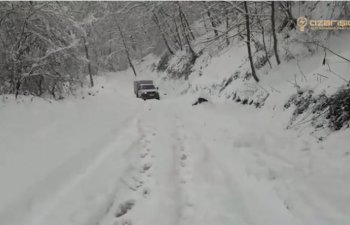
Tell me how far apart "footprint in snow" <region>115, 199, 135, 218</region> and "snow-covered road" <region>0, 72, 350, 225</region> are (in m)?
0.01

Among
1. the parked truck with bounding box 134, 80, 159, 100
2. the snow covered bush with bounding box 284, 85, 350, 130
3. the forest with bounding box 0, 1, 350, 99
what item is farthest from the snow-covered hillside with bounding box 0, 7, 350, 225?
the parked truck with bounding box 134, 80, 159, 100

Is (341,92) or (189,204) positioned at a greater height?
(341,92)

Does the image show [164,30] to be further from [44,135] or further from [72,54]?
[44,135]

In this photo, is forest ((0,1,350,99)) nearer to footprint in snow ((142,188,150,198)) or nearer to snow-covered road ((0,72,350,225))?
snow-covered road ((0,72,350,225))

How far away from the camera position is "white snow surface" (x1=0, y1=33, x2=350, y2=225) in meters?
4.57

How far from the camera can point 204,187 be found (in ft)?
18.1

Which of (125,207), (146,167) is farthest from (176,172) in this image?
(125,207)

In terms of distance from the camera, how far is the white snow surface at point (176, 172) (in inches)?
180

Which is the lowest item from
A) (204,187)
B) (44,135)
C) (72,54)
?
(204,187)

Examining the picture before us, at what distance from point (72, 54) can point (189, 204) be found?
11.2 metres

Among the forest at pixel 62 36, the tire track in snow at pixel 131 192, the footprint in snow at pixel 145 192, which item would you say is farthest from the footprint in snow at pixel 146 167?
the forest at pixel 62 36

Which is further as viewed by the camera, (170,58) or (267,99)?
(170,58)

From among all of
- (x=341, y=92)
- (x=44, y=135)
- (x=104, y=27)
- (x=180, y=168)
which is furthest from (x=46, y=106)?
(x=104, y=27)

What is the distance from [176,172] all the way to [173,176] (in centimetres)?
23
